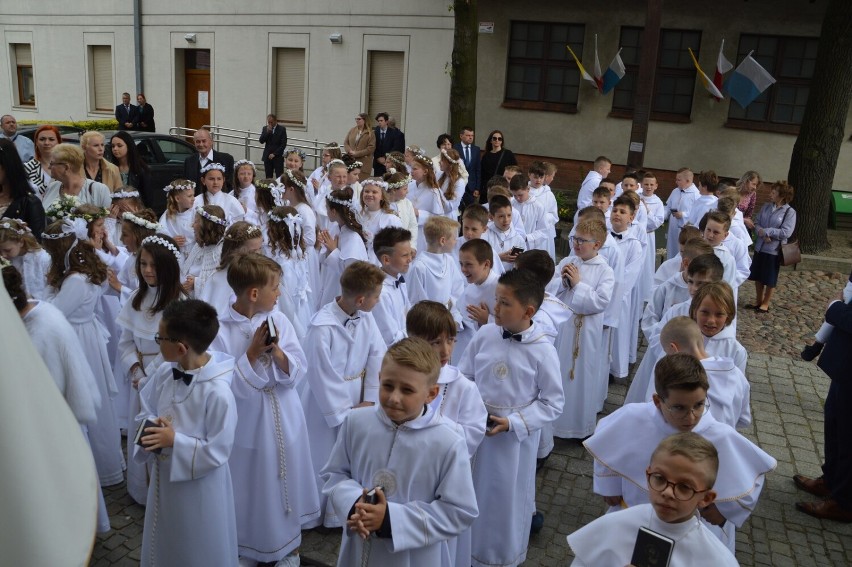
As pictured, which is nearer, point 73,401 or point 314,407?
point 73,401

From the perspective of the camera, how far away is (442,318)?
12.3 feet

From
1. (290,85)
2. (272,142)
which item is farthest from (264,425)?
(290,85)

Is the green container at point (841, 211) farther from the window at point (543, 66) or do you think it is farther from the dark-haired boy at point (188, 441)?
the dark-haired boy at point (188, 441)

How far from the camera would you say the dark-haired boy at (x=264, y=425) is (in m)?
4.09

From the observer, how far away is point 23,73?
27.0 metres

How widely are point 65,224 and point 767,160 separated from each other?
16.0m

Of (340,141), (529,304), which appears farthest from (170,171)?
(529,304)

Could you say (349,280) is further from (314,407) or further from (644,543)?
(644,543)

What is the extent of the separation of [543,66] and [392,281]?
1440 centimetres

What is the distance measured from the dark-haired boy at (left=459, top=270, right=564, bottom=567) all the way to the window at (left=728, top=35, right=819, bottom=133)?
15.1 meters

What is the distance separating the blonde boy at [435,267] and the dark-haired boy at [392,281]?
2.02 ft

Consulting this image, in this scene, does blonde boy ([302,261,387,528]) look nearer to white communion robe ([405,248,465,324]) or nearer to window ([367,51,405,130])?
white communion robe ([405,248,465,324])

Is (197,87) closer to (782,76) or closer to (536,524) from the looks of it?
(782,76)

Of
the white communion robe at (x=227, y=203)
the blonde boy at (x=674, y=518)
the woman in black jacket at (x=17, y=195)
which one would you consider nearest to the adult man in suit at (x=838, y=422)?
the blonde boy at (x=674, y=518)
